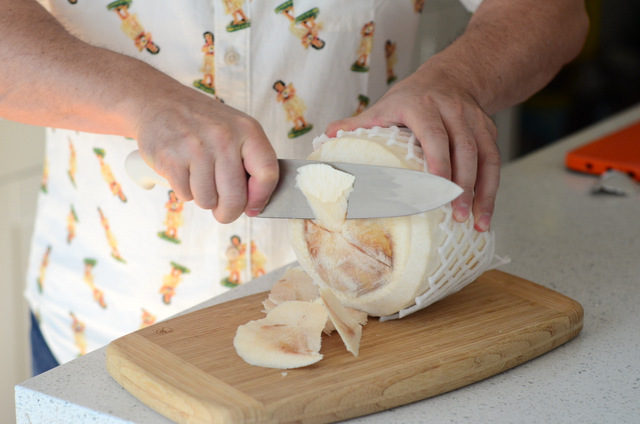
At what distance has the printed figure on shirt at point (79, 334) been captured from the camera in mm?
1405

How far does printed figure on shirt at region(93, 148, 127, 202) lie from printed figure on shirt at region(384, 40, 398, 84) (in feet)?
1.78

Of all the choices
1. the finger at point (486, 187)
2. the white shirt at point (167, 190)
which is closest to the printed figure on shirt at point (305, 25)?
the white shirt at point (167, 190)

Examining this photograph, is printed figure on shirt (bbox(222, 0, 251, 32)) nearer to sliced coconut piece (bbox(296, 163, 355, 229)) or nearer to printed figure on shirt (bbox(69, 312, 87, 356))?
sliced coconut piece (bbox(296, 163, 355, 229))

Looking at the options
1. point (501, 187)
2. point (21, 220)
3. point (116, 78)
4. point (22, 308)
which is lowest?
point (22, 308)

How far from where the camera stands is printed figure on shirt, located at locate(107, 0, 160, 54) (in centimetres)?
121

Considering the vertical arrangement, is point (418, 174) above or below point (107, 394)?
above

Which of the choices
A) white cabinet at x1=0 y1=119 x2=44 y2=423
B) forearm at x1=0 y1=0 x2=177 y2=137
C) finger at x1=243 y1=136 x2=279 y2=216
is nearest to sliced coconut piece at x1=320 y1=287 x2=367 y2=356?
finger at x1=243 y1=136 x2=279 y2=216

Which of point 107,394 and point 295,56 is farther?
point 295,56

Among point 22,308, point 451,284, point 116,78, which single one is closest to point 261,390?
point 451,284

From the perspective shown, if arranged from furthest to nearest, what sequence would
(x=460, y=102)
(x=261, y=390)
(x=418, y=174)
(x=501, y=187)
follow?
(x=501, y=187)
(x=460, y=102)
(x=418, y=174)
(x=261, y=390)

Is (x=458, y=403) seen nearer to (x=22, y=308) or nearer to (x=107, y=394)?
Result: (x=107, y=394)

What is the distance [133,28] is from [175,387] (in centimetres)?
65

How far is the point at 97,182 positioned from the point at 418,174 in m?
0.66

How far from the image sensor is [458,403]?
0.87m
